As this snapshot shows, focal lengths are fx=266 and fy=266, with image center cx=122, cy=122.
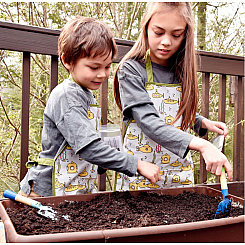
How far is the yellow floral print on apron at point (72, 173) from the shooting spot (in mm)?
1122

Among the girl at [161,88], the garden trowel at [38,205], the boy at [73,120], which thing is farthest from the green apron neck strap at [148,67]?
the garden trowel at [38,205]

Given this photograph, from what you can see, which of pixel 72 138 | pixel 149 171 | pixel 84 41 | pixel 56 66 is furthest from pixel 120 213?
pixel 56 66

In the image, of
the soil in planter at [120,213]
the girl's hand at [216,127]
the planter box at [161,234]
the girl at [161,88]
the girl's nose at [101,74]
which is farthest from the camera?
the girl's hand at [216,127]

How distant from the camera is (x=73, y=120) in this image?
1.00 metres

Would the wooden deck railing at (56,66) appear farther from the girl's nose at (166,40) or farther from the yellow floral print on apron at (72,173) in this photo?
the girl's nose at (166,40)

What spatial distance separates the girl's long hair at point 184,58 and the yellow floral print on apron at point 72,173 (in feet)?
1.38

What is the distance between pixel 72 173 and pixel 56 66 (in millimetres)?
678

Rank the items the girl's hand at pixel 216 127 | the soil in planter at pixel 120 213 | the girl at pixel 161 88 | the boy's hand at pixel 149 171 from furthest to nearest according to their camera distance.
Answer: the girl's hand at pixel 216 127 < the girl at pixel 161 88 < the boy's hand at pixel 149 171 < the soil in planter at pixel 120 213

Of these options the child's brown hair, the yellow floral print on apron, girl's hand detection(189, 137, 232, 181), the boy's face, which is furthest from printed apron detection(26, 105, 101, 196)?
girl's hand detection(189, 137, 232, 181)

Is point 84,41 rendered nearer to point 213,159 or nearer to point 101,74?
point 101,74

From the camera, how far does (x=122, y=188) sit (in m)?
1.38

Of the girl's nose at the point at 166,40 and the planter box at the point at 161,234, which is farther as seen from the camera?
the girl's nose at the point at 166,40

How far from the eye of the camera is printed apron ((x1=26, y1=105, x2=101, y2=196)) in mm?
1120

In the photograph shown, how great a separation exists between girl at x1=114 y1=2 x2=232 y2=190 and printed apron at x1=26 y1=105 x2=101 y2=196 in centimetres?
23
